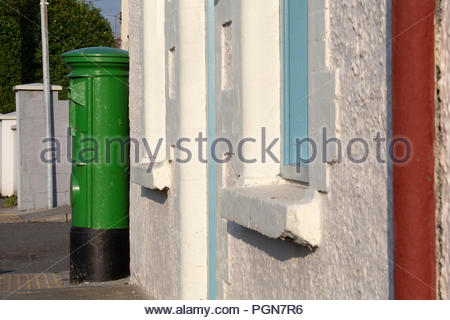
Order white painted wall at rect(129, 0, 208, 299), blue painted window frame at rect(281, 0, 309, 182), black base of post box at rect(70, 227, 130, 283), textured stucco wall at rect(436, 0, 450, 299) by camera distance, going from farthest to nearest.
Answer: black base of post box at rect(70, 227, 130, 283) < white painted wall at rect(129, 0, 208, 299) < blue painted window frame at rect(281, 0, 309, 182) < textured stucco wall at rect(436, 0, 450, 299)

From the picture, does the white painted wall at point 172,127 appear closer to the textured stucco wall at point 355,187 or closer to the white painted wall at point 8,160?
the textured stucco wall at point 355,187

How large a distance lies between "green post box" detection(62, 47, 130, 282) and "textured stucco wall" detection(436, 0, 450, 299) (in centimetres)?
559

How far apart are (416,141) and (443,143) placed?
69 millimetres

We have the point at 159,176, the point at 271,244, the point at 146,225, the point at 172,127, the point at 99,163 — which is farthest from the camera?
the point at 99,163

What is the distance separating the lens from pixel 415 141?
80.0 inches

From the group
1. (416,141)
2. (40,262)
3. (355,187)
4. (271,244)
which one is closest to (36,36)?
(40,262)

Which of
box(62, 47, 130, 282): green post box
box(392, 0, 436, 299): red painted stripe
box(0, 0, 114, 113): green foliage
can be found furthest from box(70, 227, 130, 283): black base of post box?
box(0, 0, 114, 113): green foliage

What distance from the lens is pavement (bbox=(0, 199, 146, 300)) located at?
6.68 m

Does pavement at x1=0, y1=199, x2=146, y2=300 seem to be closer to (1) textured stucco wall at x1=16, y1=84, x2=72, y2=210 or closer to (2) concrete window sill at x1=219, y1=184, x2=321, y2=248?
(1) textured stucco wall at x1=16, y1=84, x2=72, y2=210

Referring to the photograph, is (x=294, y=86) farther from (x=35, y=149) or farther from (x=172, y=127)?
(x=35, y=149)

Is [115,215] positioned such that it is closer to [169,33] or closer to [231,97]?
[169,33]

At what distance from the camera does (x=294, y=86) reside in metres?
3.55

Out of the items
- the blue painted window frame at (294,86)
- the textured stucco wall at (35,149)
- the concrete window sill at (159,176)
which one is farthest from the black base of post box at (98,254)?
the textured stucco wall at (35,149)

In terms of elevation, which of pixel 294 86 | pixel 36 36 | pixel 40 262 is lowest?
pixel 40 262
